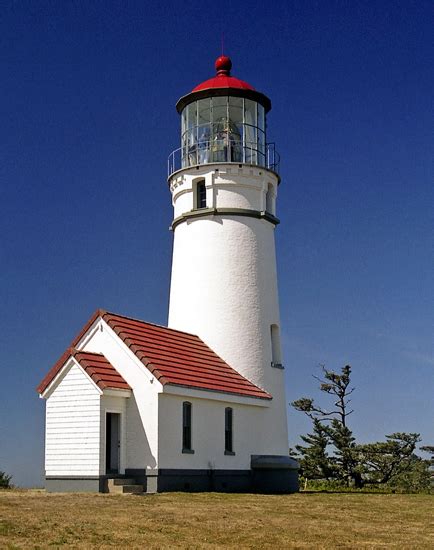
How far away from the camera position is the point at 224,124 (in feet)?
100

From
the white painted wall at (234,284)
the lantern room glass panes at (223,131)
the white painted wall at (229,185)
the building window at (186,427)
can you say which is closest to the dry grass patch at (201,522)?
the building window at (186,427)

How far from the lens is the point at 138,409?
79.5 feet

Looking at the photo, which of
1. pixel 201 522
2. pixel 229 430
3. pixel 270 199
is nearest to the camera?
pixel 201 522

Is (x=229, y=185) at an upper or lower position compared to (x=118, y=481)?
upper

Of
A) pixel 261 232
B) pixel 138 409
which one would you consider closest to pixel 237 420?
pixel 138 409

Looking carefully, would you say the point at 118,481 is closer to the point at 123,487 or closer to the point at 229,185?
the point at 123,487

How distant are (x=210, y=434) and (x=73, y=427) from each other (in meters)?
4.24

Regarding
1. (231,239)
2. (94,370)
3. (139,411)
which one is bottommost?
(139,411)

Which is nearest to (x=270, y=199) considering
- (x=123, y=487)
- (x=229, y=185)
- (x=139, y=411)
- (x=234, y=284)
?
(x=229, y=185)

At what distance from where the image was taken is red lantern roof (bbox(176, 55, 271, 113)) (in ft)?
99.3

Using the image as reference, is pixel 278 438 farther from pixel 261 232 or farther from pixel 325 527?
pixel 325 527

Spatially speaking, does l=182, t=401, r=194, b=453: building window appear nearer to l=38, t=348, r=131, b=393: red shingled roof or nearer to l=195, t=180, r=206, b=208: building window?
l=38, t=348, r=131, b=393: red shingled roof

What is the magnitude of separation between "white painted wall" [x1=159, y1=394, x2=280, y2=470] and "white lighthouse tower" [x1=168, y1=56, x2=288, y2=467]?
0.48m

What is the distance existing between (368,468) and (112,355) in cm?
1349
